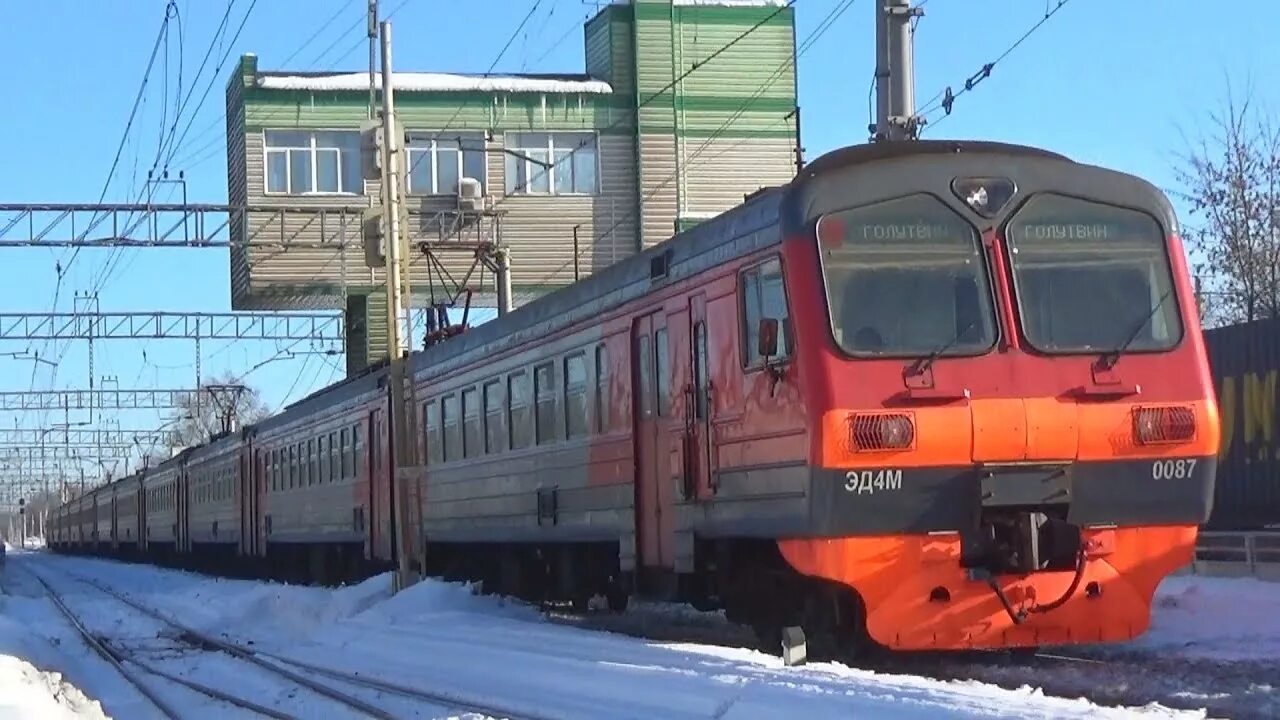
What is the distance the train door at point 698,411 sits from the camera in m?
12.7

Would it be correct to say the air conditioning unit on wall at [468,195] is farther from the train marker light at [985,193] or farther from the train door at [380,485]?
the train marker light at [985,193]

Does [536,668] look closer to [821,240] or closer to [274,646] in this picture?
[821,240]

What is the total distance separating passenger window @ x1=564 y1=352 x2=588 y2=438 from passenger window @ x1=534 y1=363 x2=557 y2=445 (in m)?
0.38

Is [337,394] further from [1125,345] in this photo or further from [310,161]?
[1125,345]

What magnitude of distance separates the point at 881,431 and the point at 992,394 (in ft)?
2.46

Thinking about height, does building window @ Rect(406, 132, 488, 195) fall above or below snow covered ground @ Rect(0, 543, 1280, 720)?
above

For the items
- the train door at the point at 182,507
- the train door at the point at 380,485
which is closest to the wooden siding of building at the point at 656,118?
the train door at the point at 182,507

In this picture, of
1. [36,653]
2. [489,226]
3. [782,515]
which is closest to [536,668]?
[782,515]

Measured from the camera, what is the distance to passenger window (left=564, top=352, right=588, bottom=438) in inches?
616

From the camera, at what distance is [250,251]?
38.4m

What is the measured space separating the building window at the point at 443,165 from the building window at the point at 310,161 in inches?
51.7

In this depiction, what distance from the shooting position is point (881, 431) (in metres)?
10.9

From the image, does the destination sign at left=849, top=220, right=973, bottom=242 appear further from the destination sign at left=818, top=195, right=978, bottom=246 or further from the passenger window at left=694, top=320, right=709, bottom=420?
the passenger window at left=694, top=320, right=709, bottom=420

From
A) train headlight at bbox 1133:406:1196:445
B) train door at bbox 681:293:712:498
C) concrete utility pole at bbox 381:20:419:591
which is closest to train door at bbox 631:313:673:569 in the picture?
train door at bbox 681:293:712:498
